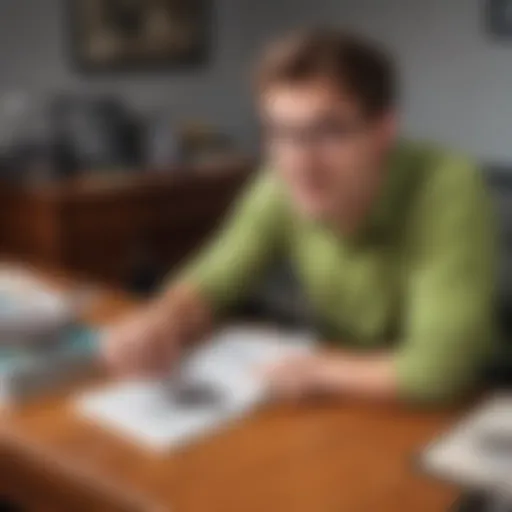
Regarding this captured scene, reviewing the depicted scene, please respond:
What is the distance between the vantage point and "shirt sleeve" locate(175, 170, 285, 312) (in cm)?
167

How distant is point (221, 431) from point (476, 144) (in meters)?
2.71

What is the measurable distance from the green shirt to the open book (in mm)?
124

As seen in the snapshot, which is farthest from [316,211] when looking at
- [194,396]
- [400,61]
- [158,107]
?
[158,107]

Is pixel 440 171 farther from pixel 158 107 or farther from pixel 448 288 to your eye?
pixel 158 107

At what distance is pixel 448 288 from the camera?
1.39m

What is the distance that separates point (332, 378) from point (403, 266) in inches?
10.6

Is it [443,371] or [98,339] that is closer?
[443,371]

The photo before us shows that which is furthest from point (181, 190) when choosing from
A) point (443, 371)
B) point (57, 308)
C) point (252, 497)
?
point (252, 497)

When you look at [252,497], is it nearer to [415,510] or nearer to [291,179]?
[415,510]

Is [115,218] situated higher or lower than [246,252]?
higher

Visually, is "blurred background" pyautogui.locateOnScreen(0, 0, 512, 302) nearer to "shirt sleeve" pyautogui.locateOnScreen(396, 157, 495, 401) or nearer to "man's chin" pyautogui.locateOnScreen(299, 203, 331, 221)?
"man's chin" pyautogui.locateOnScreen(299, 203, 331, 221)

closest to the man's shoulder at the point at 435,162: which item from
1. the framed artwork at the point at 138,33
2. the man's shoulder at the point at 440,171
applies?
the man's shoulder at the point at 440,171

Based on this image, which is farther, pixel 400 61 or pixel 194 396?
pixel 400 61

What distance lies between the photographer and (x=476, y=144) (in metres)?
3.71
